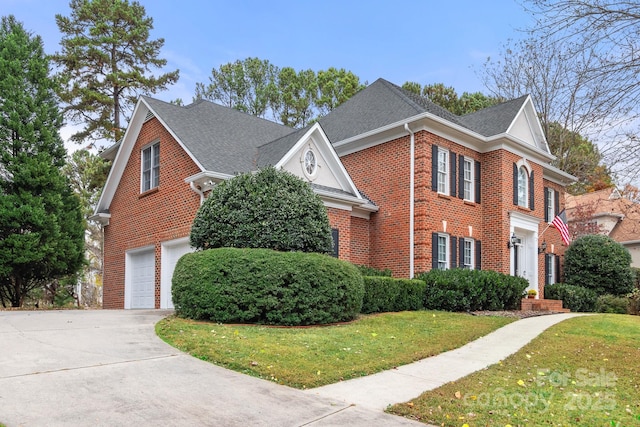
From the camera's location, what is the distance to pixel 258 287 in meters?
10.1

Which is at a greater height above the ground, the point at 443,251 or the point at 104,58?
the point at 104,58

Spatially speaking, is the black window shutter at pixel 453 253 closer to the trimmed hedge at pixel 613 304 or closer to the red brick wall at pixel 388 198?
the red brick wall at pixel 388 198

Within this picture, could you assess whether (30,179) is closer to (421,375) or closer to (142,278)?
(142,278)

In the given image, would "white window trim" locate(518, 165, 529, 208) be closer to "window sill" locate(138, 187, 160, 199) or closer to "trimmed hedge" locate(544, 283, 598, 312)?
"trimmed hedge" locate(544, 283, 598, 312)

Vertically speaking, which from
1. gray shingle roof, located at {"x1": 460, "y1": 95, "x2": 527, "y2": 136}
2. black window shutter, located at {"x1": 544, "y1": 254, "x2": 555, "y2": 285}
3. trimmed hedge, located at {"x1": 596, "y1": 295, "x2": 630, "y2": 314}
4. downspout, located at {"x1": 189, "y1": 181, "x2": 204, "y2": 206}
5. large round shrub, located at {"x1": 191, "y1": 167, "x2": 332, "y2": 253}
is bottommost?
trimmed hedge, located at {"x1": 596, "y1": 295, "x2": 630, "y2": 314}

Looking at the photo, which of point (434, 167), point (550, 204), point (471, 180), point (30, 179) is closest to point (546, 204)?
point (550, 204)

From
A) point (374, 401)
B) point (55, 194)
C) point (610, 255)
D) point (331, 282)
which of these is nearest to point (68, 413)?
point (374, 401)

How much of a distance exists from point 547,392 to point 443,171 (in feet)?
40.5

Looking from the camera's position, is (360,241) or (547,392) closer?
(547,392)

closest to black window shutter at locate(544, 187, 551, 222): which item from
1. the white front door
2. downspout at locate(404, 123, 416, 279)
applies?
the white front door

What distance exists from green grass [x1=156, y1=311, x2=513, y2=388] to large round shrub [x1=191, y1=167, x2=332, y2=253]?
6.86 ft

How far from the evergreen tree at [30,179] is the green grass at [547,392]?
44.8 feet

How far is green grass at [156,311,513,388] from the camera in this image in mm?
6895

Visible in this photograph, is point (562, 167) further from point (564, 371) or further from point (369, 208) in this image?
point (564, 371)
